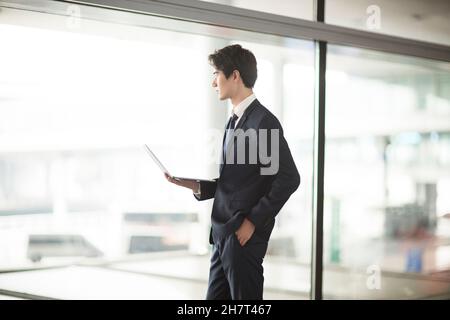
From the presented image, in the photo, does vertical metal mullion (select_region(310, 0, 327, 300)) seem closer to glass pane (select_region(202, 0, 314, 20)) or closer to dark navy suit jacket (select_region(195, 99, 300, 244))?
glass pane (select_region(202, 0, 314, 20))

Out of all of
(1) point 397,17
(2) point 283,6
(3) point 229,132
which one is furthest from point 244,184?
(1) point 397,17

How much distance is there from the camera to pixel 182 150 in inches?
131

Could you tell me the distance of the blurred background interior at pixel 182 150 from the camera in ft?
10.1

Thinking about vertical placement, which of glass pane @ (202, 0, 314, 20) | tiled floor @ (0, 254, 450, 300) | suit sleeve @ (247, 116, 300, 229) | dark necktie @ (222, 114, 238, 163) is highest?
glass pane @ (202, 0, 314, 20)

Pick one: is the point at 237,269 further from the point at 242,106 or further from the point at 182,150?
the point at 182,150

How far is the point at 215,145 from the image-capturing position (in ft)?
10.9

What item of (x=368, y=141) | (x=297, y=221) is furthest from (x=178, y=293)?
(x=368, y=141)

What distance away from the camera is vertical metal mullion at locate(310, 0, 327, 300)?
343cm

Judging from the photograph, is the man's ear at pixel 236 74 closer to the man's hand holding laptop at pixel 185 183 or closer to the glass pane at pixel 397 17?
the man's hand holding laptop at pixel 185 183

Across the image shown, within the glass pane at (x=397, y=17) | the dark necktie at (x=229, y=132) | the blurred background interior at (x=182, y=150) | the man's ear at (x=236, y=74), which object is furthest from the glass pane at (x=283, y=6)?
the dark necktie at (x=229, y=132)

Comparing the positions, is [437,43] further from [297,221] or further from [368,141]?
[297,221]

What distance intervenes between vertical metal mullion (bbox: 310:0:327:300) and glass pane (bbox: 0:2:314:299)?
87 millimetres

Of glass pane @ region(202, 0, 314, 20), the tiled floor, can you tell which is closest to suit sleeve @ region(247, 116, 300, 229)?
glass pane @ region(202, 0, 314, 20)

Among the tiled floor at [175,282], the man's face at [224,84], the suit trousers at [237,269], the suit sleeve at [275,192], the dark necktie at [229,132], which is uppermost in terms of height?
the man's face at [224,84]
